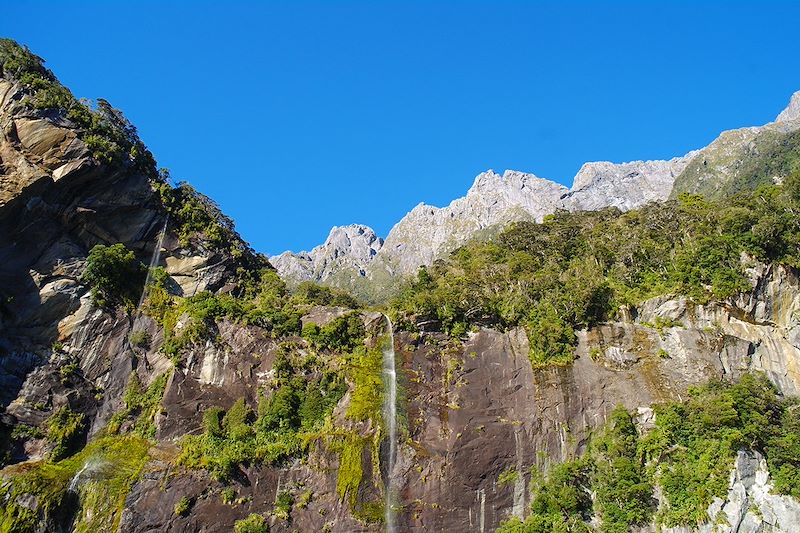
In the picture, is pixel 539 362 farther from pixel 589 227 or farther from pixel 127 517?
pixel 127 517

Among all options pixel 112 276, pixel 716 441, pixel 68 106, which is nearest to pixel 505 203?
pixel 68 106

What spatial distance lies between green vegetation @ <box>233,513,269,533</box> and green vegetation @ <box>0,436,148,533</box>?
5439 mm

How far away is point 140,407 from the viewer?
33.1 m

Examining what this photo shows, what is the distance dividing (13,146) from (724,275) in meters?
41.2

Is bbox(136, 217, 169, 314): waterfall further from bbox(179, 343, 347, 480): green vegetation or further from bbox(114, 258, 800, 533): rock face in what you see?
bbox(179, 343, 347, 480): green vegetation

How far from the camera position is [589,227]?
45125 millimetres

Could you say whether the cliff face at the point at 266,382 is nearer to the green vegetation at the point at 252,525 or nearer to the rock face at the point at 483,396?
the rock face at the point at 483,396

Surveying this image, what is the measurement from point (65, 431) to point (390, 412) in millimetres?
16943

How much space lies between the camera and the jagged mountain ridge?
11556 cm

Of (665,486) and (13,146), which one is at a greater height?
(13,146)

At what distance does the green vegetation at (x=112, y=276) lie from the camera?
35.5 m

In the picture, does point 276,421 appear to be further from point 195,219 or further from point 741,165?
point 741,165

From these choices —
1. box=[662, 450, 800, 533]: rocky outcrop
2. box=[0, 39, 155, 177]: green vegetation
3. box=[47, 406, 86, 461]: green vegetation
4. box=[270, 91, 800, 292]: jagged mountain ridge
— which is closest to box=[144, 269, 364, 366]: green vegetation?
box=[47, 406, 86, 461]: green vegetation

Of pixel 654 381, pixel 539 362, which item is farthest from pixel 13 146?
pixel 654 381
